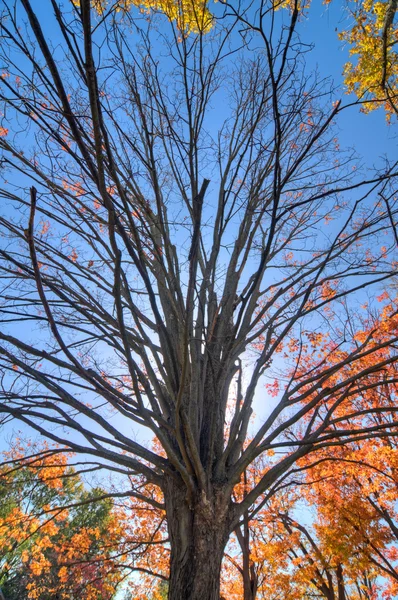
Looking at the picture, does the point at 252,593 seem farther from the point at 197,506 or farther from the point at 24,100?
the point at 24,100

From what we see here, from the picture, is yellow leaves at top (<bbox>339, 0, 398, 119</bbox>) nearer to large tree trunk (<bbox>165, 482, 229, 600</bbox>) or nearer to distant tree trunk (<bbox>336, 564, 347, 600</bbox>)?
large tree trunk (<bbox>165, 482, 229, 600</bbox>)

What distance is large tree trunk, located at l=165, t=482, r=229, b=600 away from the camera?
2205 millimetres

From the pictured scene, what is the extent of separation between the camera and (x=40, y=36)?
4.14ft

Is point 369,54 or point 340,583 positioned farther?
point 340,583

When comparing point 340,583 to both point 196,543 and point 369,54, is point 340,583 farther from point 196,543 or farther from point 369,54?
point 369,54

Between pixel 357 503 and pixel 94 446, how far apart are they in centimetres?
677

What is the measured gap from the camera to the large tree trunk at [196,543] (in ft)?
7.23

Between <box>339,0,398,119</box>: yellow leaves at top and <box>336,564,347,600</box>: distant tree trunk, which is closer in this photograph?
<box>339,0,398,119</box>: yellow leaves at top

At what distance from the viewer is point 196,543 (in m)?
2.35

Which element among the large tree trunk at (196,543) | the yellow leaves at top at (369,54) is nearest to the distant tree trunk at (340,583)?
the large tree trunk at (196,543)

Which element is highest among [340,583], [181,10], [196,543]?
[181,10]

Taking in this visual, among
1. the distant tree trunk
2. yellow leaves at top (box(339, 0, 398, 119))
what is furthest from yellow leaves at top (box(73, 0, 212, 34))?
the distant tree trunk

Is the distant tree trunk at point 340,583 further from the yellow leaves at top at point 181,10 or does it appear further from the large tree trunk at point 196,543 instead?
the yellow leaves at top at point 181,10

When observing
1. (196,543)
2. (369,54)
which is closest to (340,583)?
(196,543)
